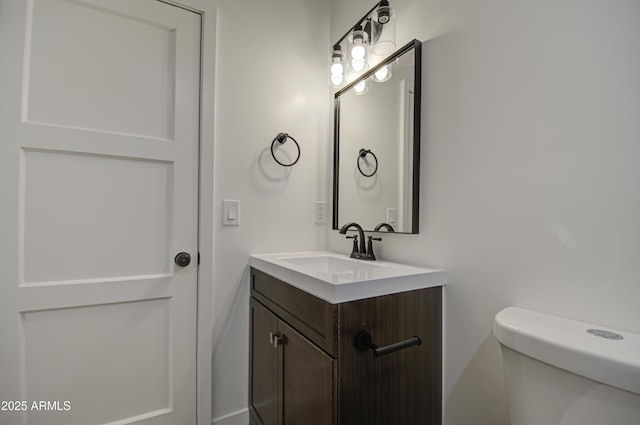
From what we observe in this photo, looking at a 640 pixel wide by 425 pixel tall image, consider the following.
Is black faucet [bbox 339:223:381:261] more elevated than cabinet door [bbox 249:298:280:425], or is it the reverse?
black faucet [bbox 339:223:381:261]

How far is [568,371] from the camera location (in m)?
0.62

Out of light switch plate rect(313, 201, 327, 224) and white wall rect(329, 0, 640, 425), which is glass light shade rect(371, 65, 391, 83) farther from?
light switch plate rect(313, 201, 327, 224)

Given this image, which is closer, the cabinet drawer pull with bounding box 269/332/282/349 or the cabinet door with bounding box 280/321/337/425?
the cabinet door with bounding box 280/321/337/425

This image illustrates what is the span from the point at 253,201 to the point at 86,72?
88cm

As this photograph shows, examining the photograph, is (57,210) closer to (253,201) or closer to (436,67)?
(253,201)

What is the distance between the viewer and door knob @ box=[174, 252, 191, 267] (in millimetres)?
1349

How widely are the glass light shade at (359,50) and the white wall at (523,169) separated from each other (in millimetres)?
241

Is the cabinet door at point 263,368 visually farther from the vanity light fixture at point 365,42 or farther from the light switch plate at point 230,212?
the vanity light fixture at point 365,42

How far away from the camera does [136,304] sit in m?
1.29

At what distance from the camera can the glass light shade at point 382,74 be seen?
1.36m

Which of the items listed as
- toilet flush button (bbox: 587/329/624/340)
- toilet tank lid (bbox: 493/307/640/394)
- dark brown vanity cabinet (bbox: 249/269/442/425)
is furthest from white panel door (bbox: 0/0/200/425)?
toilet flush button (bbox: 587/329/624/340)

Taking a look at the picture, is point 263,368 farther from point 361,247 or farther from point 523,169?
point 523,169

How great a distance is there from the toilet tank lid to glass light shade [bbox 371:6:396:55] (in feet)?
3.98

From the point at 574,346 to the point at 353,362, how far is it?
1.77 ft
